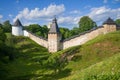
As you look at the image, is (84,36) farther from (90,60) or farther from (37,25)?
(37,25)

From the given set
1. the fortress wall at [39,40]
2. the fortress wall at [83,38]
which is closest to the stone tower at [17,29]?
the fortress wall at [39,40]

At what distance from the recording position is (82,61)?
163 ft

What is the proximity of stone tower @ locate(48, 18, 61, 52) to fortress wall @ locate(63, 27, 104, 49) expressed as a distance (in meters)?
2.22

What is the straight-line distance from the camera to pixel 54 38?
233 feet

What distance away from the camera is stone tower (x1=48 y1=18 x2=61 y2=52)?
7049 centimetres

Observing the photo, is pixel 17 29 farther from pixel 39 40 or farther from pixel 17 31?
pixel 39 40

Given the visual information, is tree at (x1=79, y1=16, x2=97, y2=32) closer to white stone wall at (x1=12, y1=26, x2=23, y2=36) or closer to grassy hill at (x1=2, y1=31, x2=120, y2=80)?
white stone wall at (x1=12, y1=26, x2=23, y2=36)

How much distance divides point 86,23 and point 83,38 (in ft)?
109

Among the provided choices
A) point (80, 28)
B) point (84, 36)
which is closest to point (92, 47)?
point (84, 36)

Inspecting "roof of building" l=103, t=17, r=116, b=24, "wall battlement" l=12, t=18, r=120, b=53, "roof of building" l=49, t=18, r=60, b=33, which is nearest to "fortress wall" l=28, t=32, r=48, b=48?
"wall battlement" l=12, t=18, r=120, b=53

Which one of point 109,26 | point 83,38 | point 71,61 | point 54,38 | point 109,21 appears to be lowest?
point 71,61

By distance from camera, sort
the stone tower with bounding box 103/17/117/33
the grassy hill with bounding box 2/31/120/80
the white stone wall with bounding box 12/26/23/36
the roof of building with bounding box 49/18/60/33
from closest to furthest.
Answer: the grassy hill with bounding box 2/31/120/80
the stone tower with bounding box 103/17/117/33
the roof of building with bounding box 49/18/60/33
the white stone wall with bounding box 12/26/23/36

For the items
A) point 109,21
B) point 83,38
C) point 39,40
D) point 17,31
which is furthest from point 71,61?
point 17,31

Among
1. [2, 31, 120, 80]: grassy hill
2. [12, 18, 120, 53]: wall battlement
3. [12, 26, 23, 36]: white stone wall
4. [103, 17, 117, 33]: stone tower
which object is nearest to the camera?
[2, 31, 120, 80]: grassy hill
